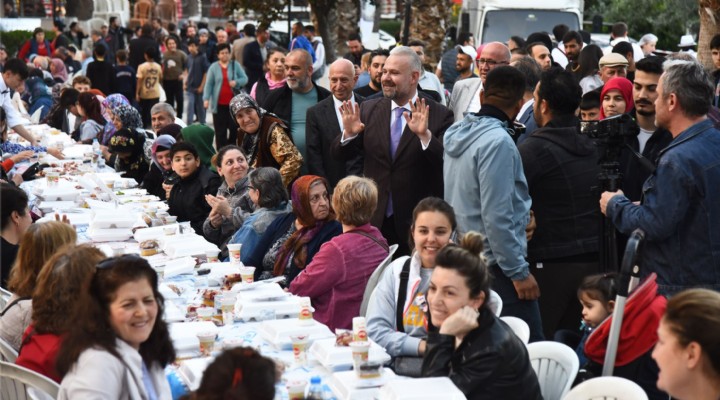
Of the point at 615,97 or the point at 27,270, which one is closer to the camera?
the point at 27,270

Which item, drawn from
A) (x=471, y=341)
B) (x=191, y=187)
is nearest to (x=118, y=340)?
(x=471, y=341)

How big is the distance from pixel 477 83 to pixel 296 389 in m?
5.40

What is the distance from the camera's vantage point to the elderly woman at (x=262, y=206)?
6.53m

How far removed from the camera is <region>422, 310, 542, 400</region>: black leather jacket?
12.8 feet

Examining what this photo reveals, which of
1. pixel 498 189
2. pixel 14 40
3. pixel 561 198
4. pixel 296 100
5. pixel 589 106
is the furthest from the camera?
pixel 14 40

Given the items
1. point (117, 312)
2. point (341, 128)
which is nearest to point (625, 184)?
point (341, 128)

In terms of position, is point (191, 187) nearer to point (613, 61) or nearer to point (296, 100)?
point (296, 100)

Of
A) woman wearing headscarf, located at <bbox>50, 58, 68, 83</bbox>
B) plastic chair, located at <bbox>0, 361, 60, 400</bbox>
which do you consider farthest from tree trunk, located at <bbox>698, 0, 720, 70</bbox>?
woman wearing headscarf, located at <bbox>50, 58, 68, 83</bbox>

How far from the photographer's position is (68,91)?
44.8ft

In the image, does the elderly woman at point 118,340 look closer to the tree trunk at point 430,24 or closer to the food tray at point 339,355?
the food tray at point 339,355

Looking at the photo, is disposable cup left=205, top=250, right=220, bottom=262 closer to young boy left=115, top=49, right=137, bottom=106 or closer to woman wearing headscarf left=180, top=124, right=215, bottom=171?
woman wearing headscarf left=180, top=124, right=215, bottom=171

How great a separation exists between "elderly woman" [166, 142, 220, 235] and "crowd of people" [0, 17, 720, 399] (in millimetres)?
18

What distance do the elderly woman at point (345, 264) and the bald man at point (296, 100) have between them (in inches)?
118

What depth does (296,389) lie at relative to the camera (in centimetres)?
386
